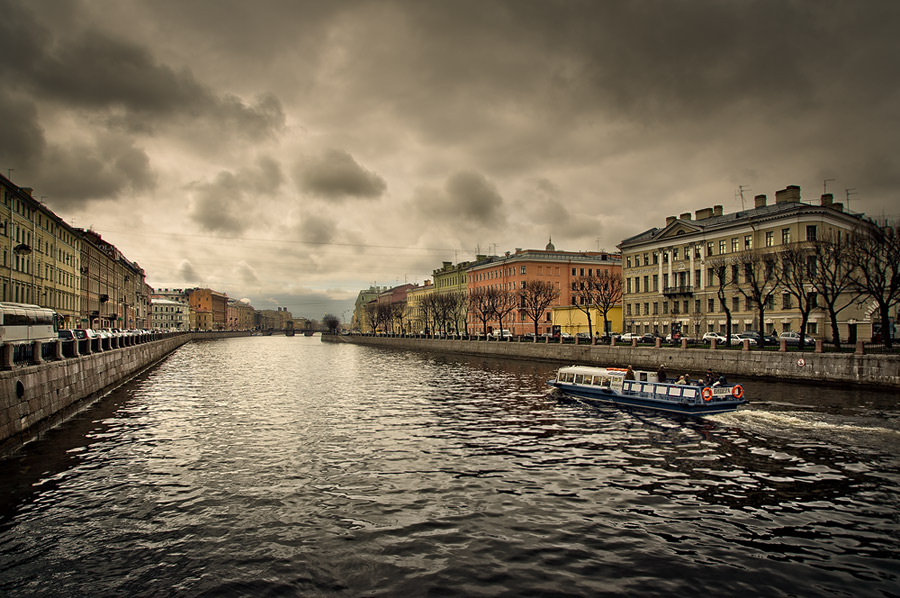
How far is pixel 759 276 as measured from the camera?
221 ft

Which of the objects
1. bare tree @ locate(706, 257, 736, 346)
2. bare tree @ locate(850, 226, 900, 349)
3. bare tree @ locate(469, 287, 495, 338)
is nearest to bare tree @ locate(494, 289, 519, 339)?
bare tree @ locate(469, 287, 495, 338)

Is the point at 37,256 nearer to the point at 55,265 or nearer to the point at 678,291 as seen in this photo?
the point at 55,265

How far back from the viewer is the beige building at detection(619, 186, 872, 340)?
63.9 metres

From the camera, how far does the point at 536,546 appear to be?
1290cm

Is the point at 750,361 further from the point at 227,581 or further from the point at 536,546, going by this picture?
the point at 227,581

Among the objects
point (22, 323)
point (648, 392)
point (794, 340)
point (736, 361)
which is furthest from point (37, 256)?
point (794, 340)

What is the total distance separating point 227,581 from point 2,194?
200ft

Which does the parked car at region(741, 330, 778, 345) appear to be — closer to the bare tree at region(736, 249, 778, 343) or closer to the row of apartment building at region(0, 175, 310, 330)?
the bare tree at region(736, 249, 778, 343)

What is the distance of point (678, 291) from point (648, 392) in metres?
54.6

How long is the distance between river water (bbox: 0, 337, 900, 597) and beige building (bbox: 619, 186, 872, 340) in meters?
41.0

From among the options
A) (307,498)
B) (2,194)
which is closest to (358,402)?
(307,498)

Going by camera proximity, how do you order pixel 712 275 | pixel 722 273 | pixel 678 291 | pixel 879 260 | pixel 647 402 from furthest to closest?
1. pixel 678 291
2. pixel 712 275
3. pixel 722 273
4. pixel 879 260
5. pixel 647 402

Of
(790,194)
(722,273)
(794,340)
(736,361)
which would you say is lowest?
(736,361)

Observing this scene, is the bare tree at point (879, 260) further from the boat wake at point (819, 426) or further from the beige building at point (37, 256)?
the beige building at point (37, 256)
